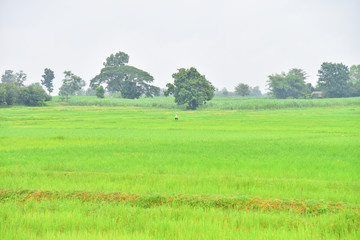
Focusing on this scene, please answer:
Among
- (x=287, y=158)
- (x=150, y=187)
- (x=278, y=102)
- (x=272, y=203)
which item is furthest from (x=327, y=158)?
(x=278, y=102)

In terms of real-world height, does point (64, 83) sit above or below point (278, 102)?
above

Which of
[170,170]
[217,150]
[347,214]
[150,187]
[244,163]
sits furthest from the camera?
[217,150]

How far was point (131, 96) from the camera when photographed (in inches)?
3979

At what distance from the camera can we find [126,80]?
10112 cm

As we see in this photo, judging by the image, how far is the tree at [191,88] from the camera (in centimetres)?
7119

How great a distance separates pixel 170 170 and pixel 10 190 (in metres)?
4.17

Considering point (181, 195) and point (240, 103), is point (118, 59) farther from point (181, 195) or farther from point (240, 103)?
point (181, 195)

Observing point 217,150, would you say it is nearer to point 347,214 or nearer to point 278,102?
point 347,214

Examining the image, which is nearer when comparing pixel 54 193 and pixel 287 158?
pixel 54 193

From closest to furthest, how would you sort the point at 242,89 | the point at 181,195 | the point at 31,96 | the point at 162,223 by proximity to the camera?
the point at 162,223, the point at 181,195, the point at 31,96, the point at 242,89

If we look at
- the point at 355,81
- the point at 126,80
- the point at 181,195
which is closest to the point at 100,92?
the point at 126,80

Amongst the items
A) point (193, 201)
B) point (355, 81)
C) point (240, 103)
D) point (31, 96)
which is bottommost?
point (240, 103)

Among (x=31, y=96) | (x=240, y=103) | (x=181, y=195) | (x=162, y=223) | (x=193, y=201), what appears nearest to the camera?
(x=162, y=223)

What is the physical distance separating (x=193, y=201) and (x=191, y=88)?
6509cm
